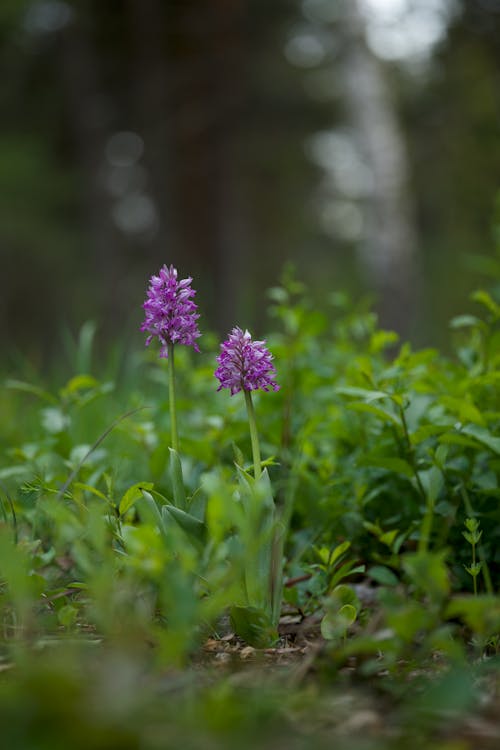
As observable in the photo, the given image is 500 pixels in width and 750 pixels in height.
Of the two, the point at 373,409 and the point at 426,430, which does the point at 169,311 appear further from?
the point at 426,430

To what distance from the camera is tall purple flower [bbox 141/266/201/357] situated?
1.40 metres

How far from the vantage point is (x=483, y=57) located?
9.07 meters

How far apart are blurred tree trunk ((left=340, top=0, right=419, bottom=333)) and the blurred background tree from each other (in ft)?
0.07

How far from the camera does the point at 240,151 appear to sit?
1230 cm

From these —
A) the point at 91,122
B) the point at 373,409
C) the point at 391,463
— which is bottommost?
the point at 391,463

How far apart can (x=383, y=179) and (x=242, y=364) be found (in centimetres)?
636

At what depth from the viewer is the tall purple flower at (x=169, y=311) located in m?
1.40

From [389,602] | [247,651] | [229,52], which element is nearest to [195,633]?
[247,651]

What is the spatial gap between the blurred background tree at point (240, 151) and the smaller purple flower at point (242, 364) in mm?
5248

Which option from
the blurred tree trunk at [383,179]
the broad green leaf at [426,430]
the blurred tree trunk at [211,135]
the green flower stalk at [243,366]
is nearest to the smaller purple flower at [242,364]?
the green flower stalk at [243,366]

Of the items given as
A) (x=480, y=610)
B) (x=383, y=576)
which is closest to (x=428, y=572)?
(x=480, y=610)

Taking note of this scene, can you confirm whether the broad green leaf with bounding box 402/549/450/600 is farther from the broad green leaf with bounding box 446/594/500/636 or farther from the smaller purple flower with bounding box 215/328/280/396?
the smaller purple flower with bounding box 215/328/280/396

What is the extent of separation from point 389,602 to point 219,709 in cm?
30

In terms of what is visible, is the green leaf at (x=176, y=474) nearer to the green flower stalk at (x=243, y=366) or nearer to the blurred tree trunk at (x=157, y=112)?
the green flower stalk at (x=243, y=366)
